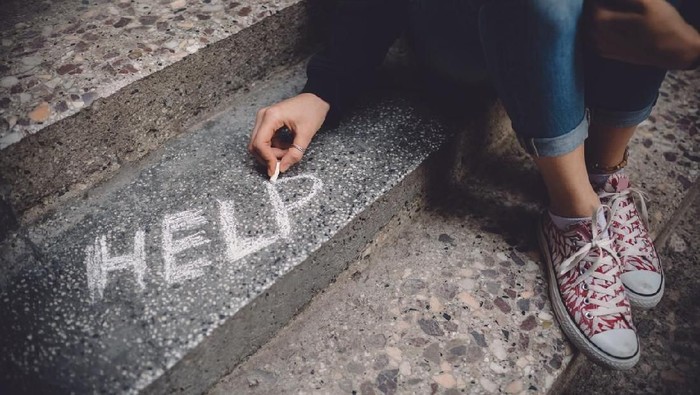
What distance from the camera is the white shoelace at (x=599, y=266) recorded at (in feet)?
3.64

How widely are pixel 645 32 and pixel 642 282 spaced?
56 centimetres

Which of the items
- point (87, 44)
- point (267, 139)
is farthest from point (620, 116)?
point (87, 44)

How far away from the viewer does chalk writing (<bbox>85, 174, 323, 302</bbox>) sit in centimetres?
103

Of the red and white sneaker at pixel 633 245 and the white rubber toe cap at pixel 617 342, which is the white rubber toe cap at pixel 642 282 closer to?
the red and white sneaker at pixel 633 245

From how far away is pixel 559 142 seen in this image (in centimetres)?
102

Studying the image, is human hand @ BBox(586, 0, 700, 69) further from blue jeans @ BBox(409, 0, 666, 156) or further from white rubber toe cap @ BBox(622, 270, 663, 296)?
white rubber toe cap @ BBox(622, 270, 663, 296)

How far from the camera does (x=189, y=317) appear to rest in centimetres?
97

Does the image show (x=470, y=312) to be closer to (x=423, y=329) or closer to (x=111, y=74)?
(x=423, y=329)

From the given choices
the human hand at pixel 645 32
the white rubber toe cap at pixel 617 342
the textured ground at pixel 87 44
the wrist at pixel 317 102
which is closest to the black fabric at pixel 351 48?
the wrist at pixel 317 102

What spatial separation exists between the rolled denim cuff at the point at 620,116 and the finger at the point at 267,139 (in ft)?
2.35

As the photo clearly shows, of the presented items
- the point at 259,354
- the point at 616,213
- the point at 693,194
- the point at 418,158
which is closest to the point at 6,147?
the point at 259,354

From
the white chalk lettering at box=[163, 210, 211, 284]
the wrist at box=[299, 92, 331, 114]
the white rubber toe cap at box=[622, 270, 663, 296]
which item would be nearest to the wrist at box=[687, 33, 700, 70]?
the white rubber toe cap at box=[622, 270, 663, 296]

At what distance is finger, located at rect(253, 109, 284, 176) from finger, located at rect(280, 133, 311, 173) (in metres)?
0.02

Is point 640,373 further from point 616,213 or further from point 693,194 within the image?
point 693,194
